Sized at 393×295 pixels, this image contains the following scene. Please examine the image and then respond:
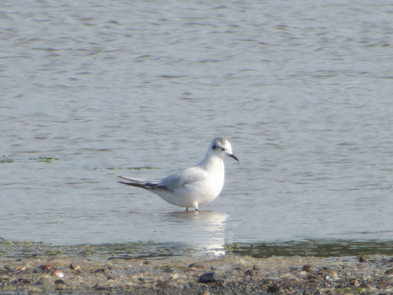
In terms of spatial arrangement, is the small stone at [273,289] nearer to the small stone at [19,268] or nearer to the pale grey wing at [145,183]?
the small stone at [19,268]

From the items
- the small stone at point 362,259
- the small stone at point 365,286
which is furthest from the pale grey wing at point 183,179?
the small stone at point 365,286

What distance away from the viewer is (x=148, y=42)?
18828 mm

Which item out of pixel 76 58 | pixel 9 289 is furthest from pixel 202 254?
→ pixel 76 58

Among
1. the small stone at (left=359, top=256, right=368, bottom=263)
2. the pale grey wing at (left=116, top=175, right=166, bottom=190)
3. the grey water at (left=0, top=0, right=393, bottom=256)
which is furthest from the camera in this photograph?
the pale grey wing at (left=116, top=175, right=166, bottom=190)

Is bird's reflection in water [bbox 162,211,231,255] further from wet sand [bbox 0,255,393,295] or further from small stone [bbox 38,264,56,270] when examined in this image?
small stone [bbox 38,264,56,270]

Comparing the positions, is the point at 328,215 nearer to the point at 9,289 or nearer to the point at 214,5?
the point at 9,289

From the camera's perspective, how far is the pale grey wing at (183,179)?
24.0 ft

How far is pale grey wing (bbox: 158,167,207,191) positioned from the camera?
7324mm

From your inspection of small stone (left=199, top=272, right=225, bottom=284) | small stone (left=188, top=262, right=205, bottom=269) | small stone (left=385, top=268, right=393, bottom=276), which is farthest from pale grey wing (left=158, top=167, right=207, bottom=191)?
small stone (left=385, top=268, right=393, bottom=276)

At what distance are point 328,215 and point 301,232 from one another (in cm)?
74

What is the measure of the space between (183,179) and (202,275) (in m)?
A: 2.89

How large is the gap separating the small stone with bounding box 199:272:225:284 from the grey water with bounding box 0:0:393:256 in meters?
1.01

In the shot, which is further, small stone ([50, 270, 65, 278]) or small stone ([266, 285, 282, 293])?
small stone ([50, 270, 65, 278])

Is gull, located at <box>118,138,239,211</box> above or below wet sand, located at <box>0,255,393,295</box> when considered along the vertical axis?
below
